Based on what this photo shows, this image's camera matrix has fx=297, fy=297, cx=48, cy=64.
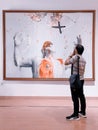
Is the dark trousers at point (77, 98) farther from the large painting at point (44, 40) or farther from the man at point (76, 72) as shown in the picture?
the large painting at point (44, 40)

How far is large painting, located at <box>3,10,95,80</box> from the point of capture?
20.8 ft

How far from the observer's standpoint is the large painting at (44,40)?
20.8ft

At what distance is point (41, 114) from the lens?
505 centimetres

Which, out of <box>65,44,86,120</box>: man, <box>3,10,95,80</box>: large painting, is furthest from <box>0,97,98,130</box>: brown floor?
<box>3,10,95,80</box>: large painting

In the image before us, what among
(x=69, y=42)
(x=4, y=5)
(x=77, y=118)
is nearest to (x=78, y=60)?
(x=77, y=118)

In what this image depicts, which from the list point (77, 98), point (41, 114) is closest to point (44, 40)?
point (41, 114)

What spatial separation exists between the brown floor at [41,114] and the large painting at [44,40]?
0.51m

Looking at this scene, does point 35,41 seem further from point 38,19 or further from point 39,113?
point 39,113

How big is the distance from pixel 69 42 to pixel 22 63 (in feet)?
3.62

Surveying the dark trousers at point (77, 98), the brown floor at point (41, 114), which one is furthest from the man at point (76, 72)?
the brown floor at point (41, 114)

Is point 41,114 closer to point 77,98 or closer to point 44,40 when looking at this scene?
point 77,98

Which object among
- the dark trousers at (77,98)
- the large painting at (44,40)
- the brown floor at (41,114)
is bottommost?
the brown floor at (41,114)

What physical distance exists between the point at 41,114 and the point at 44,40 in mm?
1904

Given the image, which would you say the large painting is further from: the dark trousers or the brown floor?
the dark trousers
